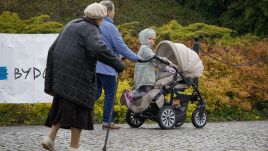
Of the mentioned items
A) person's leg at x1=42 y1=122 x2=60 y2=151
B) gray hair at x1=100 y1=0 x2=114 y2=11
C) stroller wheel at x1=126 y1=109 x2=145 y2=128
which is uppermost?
gray hair at x1=100 y1=0 x2=114 y2=11

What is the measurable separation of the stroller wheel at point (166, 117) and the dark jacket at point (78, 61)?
3.53 meters

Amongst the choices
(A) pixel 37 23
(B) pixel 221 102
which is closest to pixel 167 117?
(B) pixel 221 102

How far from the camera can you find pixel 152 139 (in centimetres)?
1000

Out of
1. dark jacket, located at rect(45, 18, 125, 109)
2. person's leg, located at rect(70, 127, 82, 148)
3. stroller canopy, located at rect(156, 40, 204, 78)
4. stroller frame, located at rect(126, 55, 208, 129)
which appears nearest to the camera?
dark jacket, located at rect(45, 18, 125, 109)

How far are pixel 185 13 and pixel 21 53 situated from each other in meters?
13.2

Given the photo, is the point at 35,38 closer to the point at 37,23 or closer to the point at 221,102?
the point at 221,102

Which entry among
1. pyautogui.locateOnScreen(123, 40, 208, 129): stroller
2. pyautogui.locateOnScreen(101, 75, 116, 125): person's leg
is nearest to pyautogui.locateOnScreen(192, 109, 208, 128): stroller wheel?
pyautogui.locateOnScreen(123, 40, 208, 129): stroller

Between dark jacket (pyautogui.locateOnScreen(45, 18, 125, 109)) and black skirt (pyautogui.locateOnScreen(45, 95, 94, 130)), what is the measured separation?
78mm

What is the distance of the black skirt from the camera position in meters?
7.75

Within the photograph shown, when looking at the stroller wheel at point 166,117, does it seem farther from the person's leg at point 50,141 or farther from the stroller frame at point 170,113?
the person's leg at point 50,141

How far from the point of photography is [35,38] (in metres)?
12.0

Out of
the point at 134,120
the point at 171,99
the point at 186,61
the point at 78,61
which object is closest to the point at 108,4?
the point at 186,61

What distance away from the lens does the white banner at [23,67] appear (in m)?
11.9

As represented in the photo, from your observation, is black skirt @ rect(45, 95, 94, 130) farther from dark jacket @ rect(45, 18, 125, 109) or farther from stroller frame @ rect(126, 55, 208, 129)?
stroller frame @ rect(126, 55, 208, 129)
